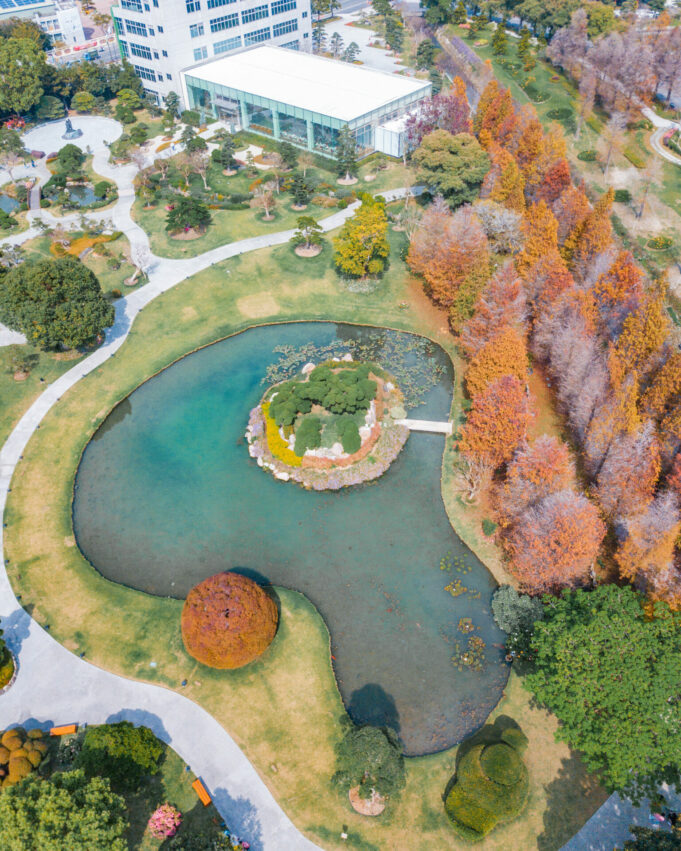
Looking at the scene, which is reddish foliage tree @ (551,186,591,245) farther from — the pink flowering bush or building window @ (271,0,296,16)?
building window @ (271,0,296,16)

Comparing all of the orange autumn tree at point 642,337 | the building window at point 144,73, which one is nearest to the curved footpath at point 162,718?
the orange autumn tree at point 642,337

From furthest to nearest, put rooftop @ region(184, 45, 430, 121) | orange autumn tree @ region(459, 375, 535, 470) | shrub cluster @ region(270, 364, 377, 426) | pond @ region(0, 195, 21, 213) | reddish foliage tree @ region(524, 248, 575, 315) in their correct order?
rooftop @ region(184, 45, 430, 121) → pond @ region(0, 195, 21, 213) → reddish foliage tree @ region(524, 248, 575, 315) → shrub cluster @ region(270, 364, 377, 426) → orange autumn tree @ region(459, 375, 535, 470)

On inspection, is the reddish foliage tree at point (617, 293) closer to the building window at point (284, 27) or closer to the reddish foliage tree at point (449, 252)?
the reddish foliage tree at point (449, 252)

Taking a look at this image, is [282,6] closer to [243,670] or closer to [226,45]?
[226,45]

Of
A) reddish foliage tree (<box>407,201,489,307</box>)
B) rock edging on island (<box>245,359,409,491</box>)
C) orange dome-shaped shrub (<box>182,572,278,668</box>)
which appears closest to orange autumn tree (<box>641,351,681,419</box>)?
reddish foliage tree (<box>407,201,489,307</box>)

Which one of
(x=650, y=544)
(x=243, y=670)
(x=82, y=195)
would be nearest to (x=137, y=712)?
(x=243, y=670)

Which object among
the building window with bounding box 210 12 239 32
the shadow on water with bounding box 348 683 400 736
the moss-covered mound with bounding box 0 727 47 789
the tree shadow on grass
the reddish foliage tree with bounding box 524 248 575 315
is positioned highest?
the building window with bounding box 210 12 239 32

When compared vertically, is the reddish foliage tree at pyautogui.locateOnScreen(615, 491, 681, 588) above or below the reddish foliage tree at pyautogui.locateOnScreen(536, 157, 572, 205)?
below

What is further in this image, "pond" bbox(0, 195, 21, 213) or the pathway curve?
"pond" bbox(0, 195, 21, 213)

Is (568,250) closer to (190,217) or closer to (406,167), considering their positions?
(406,167)
